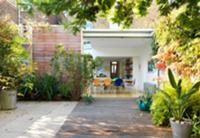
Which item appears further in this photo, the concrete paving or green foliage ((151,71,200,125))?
the concrete paving

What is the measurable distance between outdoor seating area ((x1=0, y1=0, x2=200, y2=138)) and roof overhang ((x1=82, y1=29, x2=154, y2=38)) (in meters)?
0.05

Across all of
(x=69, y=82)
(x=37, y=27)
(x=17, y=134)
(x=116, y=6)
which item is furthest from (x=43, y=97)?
(x=116, y=6)

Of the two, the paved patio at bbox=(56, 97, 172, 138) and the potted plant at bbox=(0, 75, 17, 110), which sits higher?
the potted plant at bbox=(0, 75, 17, 110)

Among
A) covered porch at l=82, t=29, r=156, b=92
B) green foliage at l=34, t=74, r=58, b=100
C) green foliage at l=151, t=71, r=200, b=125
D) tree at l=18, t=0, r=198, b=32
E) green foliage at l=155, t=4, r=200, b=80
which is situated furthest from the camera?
covered porch at l=82, t=29, r=156, b=92

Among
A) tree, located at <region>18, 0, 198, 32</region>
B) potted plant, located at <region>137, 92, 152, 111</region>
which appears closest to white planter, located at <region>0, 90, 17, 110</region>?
potted plant, located at <region>137, 92, 152, 111</region>

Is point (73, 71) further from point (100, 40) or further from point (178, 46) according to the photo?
point (178, 46)

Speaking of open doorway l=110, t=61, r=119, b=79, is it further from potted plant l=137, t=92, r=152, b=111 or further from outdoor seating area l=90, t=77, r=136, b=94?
potted plant l=137, t=92, r=152, b=111

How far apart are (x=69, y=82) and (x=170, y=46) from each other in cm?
523

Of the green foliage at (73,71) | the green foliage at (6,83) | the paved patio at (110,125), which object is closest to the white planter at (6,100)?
the green foliage at (6,83)

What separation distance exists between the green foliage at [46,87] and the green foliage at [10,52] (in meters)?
2.04

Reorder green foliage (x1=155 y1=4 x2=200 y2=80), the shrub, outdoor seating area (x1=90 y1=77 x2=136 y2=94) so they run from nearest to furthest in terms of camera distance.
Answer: the shrub
green foliage (x1=155 y1=4 x2=200 y2=80)
outdoor seating area (x1=90 y1=77 x2=136 y2=94)

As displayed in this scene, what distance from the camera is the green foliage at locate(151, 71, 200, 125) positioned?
20.2 ft

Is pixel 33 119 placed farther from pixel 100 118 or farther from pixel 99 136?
pixel 99 136

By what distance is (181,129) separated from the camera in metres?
5.84
